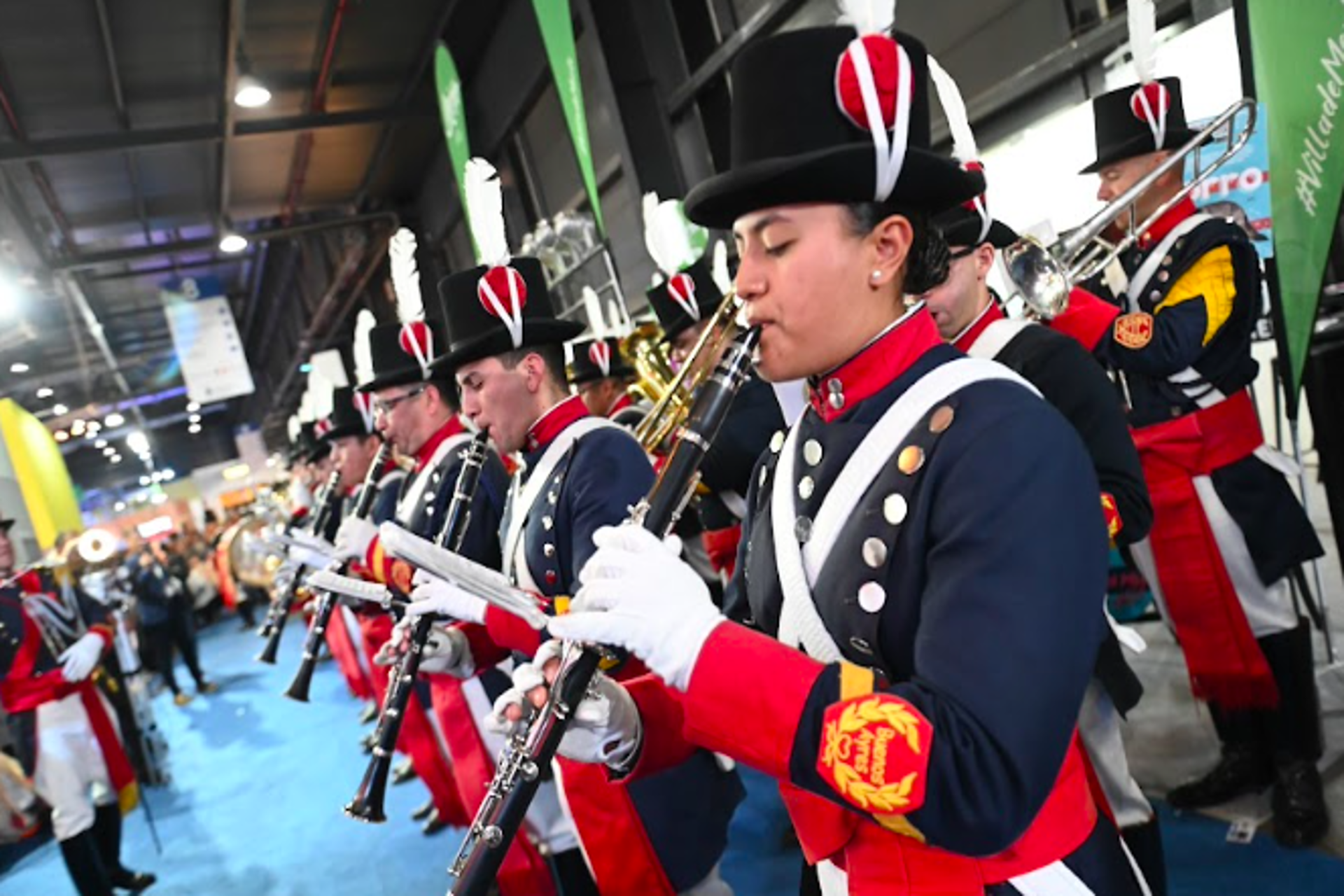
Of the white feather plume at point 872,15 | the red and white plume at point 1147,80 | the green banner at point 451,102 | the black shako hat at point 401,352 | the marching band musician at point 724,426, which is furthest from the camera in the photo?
the green banner at point 451,102

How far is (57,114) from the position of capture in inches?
397

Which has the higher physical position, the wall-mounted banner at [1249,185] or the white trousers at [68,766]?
the wall-mounted banner at [1249,185]

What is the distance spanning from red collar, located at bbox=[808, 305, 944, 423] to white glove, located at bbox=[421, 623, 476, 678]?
2.14 meters

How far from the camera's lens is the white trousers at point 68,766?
4.82m

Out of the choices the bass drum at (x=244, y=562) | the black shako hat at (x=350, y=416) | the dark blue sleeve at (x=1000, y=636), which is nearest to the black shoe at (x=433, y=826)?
the black shako hat at (x=350, y=416)

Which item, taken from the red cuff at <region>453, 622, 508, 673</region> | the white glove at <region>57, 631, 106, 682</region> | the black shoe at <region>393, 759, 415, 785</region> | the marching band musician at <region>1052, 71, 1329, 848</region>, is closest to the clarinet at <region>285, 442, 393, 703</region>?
the white glove at <region>57, 631, 106, 682</region>

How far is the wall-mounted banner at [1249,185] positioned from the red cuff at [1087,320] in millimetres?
934

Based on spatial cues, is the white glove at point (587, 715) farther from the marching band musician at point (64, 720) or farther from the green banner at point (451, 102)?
the green banner at point (451, 102)

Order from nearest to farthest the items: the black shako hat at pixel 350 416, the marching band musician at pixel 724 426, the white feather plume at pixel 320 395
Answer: the marching band musician at pixel 724 426, the black shako hat at pixel 350 416, the white feather plume at pixel 320 395

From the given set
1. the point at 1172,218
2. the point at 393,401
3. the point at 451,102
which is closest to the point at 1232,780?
the point at 1172,218

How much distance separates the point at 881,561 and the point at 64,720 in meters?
5.24

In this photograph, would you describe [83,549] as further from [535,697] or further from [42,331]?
[535,697]

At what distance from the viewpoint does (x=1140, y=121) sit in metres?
3.16

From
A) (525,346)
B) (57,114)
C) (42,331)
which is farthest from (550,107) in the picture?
(525,346)
